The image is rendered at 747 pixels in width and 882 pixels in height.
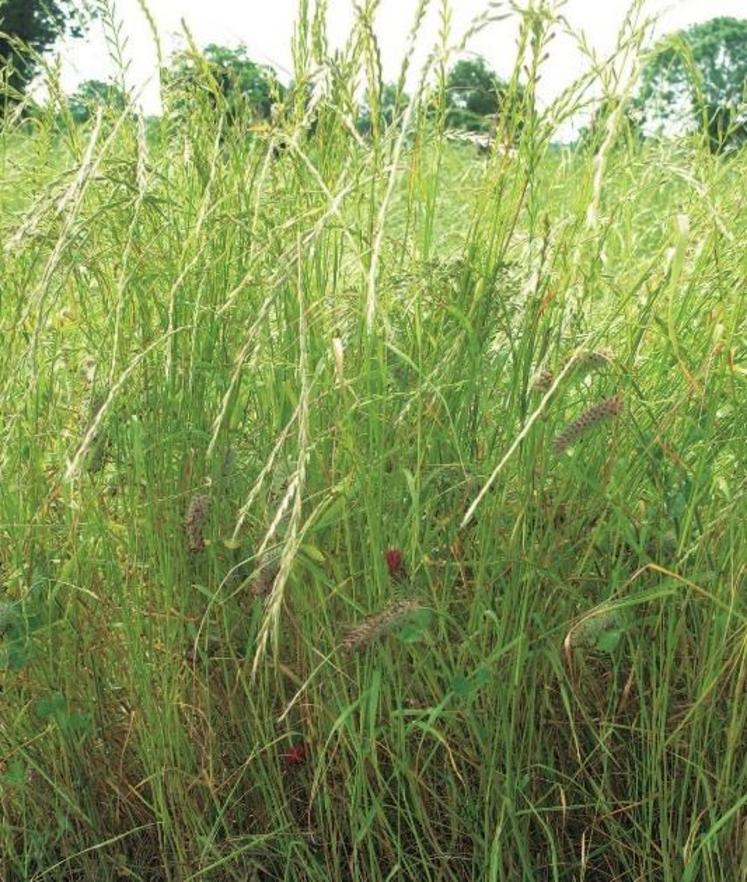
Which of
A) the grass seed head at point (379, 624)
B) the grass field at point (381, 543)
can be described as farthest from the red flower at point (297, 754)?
the grass seed head at point (379, 624)

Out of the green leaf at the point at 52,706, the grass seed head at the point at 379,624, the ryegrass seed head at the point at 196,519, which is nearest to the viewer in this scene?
the grass seed head at the point at 379,624

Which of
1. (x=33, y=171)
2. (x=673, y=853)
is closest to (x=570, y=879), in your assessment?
(x=673, y=853)

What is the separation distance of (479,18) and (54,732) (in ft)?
3.38

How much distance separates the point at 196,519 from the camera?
5.03ft

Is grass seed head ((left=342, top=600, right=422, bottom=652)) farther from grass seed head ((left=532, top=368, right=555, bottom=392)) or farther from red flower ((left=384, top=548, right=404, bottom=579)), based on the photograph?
grass seed head ((left=532, top=368, right=555, bottom=392))

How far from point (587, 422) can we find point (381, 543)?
262 mm

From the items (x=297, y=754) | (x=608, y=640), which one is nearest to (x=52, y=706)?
(x=297, y=754)

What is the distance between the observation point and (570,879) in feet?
5.38

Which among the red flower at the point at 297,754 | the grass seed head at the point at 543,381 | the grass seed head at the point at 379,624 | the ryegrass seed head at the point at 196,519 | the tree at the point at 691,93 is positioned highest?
the tree at the point at 691,93

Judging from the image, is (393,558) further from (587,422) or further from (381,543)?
(587,422)

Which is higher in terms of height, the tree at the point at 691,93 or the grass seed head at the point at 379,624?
the tree at the point at 691,93

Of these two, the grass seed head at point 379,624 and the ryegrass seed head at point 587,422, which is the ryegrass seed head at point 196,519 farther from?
the ryegrass seed head at point 587,422

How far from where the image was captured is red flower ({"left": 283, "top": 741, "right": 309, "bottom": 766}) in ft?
5.28

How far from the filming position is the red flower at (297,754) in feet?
5.28
